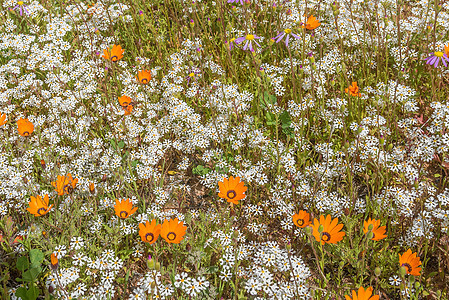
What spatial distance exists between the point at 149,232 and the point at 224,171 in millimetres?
985

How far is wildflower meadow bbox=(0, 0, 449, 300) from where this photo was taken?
7.87 ft

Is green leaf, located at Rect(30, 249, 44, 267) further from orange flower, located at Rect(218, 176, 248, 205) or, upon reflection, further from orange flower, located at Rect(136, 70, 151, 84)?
orange flower, located at Rect(136, 70, 151, 84)

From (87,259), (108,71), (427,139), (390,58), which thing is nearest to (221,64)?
(108,71)

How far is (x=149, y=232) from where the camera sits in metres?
2.29

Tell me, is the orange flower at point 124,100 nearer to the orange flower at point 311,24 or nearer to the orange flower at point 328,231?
the orange flower at point 311,24

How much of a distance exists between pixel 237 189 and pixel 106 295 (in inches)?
44.1

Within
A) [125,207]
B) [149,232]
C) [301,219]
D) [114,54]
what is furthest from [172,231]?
[114,54]

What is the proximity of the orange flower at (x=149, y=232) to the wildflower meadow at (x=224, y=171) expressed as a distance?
1cm

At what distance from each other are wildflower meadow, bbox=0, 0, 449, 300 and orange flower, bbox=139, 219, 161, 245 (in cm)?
1

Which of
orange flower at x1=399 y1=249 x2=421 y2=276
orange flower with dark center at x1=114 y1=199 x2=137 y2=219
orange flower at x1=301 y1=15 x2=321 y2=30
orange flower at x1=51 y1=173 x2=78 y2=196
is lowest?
orange flower at x1=399 y1=249 x2=421 y2=276

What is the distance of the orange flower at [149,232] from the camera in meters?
2.22

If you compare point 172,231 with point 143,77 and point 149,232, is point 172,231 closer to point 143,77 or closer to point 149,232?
point 149,232

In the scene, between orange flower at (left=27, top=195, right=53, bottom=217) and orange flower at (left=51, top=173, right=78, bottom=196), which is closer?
orange flower at (left=27, top=195, right=53, bottom=217)

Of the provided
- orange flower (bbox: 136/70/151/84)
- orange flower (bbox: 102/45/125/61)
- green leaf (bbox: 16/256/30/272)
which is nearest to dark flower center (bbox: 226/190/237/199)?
green leaf (bbox: 16/256/30/272)
